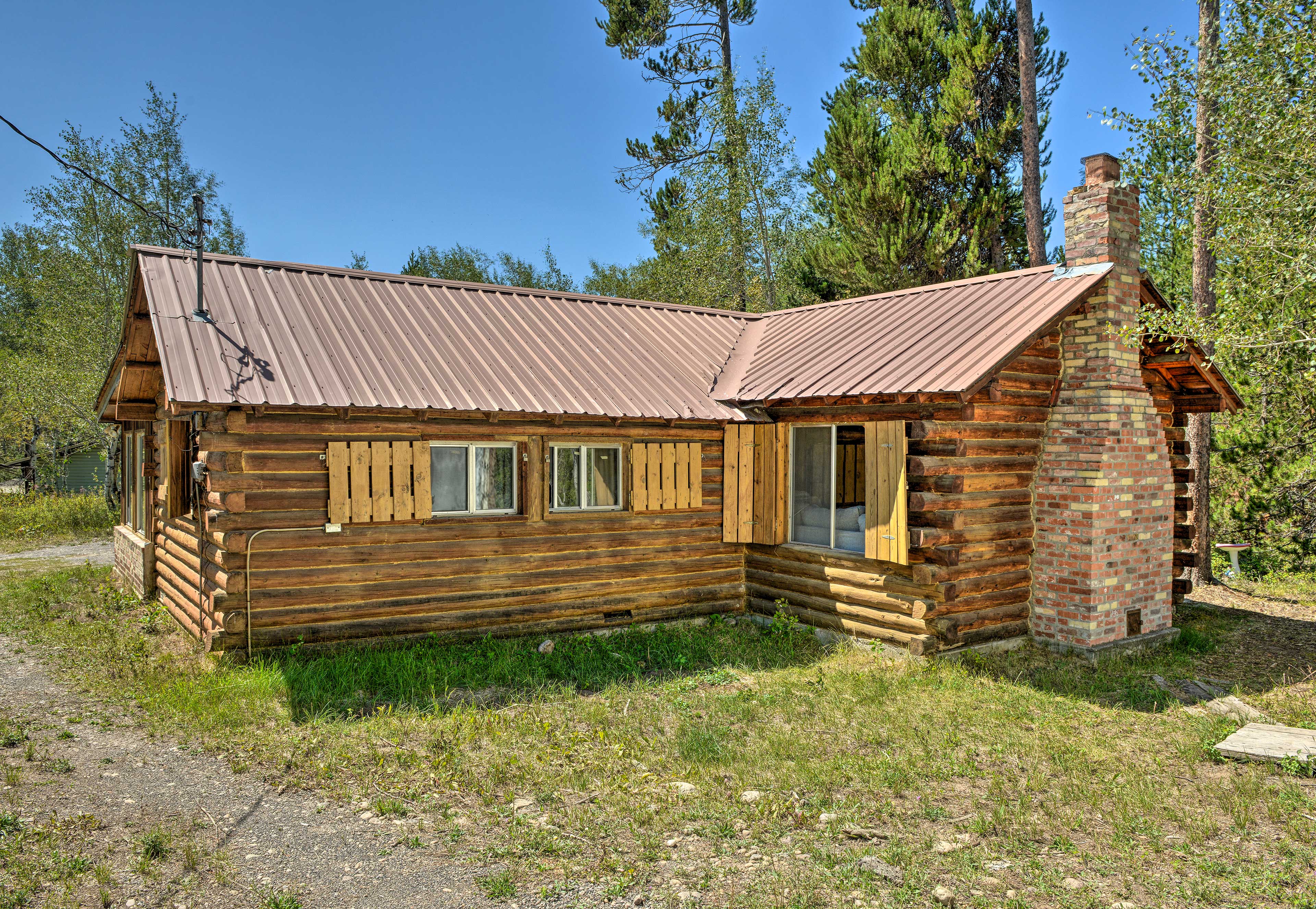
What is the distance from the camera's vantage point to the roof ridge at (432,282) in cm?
1084

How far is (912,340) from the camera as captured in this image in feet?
34.7

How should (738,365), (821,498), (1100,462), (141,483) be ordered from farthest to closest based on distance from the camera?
(141,483) < (738,365) < (821,498) < (1100,462)

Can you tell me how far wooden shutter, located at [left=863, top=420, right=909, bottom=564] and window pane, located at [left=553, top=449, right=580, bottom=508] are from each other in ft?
12.2

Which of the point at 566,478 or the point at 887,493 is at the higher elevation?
the point at 566,478

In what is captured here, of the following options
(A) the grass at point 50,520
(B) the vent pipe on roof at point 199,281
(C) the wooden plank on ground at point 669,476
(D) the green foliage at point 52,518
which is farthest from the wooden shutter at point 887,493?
(D) the green foliage at point 52,518

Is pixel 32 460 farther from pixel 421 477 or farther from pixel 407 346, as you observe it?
pixel 421 477

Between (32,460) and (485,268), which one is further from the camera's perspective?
(485,268)

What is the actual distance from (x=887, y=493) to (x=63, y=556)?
18277mm

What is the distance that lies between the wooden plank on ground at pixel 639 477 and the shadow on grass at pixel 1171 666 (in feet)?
14.7

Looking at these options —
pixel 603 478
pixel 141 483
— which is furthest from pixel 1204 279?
pixel 141 483

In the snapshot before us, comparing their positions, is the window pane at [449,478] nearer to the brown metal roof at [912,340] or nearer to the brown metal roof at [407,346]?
the brown metal roof at [407,346]

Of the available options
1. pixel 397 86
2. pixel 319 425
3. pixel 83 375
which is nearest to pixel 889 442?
pixel 319 425

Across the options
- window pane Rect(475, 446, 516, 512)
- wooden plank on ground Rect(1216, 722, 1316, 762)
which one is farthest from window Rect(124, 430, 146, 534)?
wooden plank on ground Rect(1216, 722, 1316, 762)

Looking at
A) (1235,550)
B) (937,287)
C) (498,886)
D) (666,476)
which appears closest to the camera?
(498,886)
